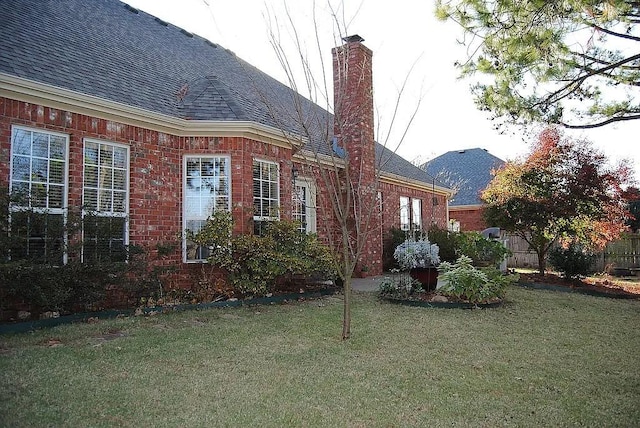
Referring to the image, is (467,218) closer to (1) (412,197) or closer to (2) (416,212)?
(2) (416,212)

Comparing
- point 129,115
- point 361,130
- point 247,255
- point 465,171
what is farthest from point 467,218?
point 129,115

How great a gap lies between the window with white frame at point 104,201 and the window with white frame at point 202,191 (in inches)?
49.3

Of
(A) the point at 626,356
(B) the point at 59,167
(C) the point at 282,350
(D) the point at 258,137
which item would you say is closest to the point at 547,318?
(A) the point at 626,356

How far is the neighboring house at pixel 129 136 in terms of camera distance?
6816 millimetres

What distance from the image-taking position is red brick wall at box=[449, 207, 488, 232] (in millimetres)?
24234

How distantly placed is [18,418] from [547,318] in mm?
7289

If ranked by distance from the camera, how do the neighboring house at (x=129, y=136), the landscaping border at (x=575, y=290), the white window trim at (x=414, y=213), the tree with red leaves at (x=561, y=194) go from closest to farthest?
the neighboring house at (x=129, y=136) → the landscaping border at (x=575, y=290) → the tree with red leaves at (x=561, y=194) → the white window trim at (x=414, y=213)

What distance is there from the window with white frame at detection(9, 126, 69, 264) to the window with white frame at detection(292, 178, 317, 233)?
17.7 feet

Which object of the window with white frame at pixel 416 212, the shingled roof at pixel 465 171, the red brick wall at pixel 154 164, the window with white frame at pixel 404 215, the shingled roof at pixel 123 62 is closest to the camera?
the red brick wall at pixel 154 164

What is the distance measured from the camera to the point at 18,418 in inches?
126

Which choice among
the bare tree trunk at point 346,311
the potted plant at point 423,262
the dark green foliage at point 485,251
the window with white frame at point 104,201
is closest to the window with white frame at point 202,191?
the window with white frame at point 104,201

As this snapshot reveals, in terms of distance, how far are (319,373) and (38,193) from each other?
16.6 ft

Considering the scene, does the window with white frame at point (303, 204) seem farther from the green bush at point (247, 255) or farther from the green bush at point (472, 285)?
the green bush at point (472, 285)

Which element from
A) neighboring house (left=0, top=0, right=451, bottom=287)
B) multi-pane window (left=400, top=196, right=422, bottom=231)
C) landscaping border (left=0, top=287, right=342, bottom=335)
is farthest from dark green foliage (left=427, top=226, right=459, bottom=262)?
landscaping border (left=0, top=287, right=342, bottom=335)
